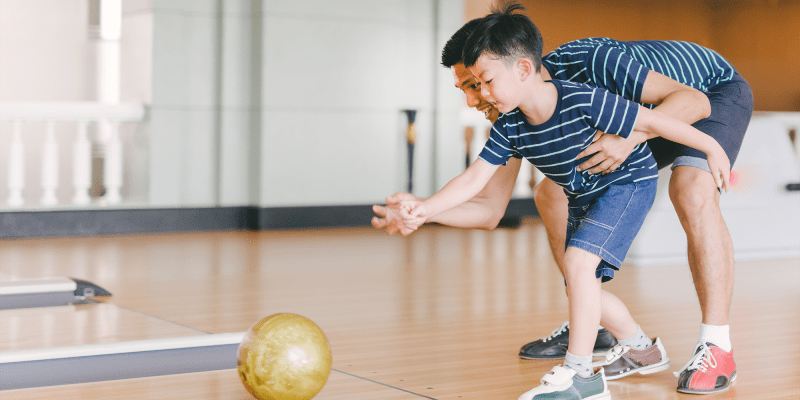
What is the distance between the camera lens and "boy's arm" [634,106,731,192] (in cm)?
208

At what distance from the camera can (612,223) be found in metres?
2.14

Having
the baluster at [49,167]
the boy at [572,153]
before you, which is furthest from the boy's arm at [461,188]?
the baluster at [49,167]

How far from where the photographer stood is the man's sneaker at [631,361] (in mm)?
2387

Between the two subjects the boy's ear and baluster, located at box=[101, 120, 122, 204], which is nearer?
the boy's ear

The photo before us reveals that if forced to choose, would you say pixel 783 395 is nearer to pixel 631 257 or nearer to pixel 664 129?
pixel 664 129

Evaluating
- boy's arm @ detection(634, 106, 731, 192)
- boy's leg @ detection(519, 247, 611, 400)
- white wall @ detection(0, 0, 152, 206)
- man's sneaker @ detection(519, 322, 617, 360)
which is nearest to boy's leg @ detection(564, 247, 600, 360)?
boy's leg @ detection(519, 247, 611, 400)

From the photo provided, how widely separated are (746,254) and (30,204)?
448 centimetres

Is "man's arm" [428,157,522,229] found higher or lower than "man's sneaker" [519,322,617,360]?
higher

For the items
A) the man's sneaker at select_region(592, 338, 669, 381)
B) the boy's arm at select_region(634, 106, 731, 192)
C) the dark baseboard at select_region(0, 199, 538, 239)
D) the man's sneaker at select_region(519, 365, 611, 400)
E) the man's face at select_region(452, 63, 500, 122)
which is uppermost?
the man's face at select_region(452, 63, 500, 122)

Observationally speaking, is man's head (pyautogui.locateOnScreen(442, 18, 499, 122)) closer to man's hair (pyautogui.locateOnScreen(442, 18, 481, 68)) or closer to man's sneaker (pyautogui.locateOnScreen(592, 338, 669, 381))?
man's hair (pyautogui.locateOnScreen(442, 18, 481, 68))

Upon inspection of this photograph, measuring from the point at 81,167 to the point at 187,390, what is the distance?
4.44 m

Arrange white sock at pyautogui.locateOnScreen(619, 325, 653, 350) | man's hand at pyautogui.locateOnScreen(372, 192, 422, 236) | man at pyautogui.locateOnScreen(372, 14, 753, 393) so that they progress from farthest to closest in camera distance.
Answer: white sock at pyautogui.locateOnScreen(619, 325, 653, 350) → man at pyautogui.locateOnScreen(372, 14, 753, 393) → man's hand at pyautogui.locateOnScreen(372, 192, 422, 236)

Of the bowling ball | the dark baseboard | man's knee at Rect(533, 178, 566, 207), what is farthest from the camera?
the dark baseboard

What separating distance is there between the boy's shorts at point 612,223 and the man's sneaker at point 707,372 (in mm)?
334
